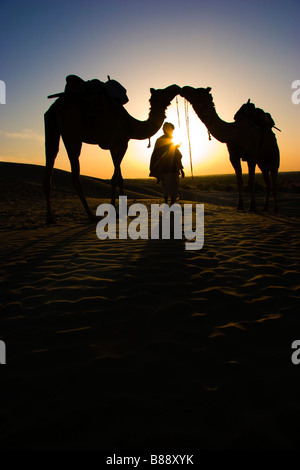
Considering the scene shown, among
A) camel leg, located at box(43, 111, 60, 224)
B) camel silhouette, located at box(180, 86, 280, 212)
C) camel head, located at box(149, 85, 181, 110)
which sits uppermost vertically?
camel head, located at box(149, 85, 181, 110)

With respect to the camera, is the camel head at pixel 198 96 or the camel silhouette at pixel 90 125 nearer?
the camel silhouette at pixel 90 125

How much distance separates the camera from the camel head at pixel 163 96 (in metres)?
7.10

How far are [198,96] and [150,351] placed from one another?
7192mm

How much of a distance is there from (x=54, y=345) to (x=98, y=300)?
2.24 feet

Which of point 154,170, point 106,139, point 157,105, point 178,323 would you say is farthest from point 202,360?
point 154,170

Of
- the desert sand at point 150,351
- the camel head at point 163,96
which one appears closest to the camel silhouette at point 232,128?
the camel head at point 163,96

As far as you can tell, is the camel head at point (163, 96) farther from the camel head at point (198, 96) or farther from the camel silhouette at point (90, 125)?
the camel head at point (198, 96)

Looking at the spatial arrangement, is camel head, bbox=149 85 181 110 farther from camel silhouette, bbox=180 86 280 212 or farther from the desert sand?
the desert sand

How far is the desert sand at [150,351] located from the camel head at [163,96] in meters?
4.89

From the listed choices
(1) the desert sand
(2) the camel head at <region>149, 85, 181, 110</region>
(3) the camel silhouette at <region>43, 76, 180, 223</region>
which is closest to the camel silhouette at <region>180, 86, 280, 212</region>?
(2) the camel head at <region>149, 85, 181, 110</region>

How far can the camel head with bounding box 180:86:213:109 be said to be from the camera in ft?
24.1

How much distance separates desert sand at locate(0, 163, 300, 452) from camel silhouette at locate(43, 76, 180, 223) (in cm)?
284

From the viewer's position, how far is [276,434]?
131cm

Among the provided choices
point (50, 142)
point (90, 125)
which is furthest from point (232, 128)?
point (50, 142)
